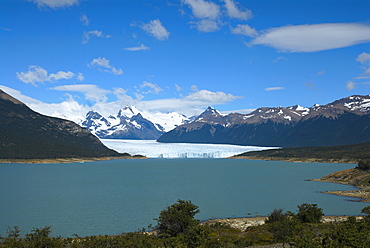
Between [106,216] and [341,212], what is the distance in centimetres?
3941

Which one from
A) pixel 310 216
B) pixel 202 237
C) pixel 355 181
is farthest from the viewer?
pixel 355 181

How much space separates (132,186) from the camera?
107688 millimetres

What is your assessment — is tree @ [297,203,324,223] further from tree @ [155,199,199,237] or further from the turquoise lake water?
tree @ [155,199,199,237]

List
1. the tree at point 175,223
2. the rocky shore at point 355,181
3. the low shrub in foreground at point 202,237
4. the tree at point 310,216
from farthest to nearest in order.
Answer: the rocky shore at point 355,181, the tree at point 310,216, the tree at point 175,223, the low shrub in foreground at point 202,237

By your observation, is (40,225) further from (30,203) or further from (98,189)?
(98,189)

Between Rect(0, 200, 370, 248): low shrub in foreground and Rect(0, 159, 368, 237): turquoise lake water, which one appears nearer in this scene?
Rect(0, 200, 370, 248): low shrub in foreground

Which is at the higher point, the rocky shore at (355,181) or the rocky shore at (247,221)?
the rocky shore at (355,181)

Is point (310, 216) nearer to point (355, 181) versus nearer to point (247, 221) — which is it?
point (247, 221)

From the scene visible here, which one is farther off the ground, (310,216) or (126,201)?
(310,216)

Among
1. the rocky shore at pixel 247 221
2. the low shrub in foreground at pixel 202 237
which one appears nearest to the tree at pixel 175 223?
the low shrub in foreground at pixel 202 237

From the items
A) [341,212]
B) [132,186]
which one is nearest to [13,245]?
[341,212]

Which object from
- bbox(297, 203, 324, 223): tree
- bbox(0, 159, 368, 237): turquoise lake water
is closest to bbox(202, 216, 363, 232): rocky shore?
bbox(297, 203, 324, 223): tree

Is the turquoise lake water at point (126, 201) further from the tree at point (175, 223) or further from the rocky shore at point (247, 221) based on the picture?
the tree at point (175, 223)

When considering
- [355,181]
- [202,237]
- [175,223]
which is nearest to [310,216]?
[175,223]
